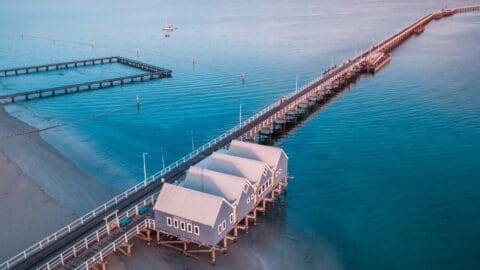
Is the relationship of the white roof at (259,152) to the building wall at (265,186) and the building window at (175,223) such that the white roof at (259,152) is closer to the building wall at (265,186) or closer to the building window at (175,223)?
the building wall at (265,186)

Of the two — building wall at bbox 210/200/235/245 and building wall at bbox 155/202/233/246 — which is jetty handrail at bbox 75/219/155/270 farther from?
building wall at bbox 210/200/235/245

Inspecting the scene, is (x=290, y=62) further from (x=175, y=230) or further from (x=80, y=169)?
(x=175, y=230)

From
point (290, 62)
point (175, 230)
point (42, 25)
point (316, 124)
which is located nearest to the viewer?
point (175, 230)

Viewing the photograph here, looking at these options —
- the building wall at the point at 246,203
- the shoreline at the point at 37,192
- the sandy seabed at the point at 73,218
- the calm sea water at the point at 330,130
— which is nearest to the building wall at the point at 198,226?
the building wall at the point at 246,203

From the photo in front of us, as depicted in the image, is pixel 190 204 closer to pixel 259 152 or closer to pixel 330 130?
pixel 259 152

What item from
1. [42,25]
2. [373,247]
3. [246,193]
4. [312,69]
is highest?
[42,25]

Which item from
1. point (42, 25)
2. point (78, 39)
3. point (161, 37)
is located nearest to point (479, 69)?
point (161, 37)

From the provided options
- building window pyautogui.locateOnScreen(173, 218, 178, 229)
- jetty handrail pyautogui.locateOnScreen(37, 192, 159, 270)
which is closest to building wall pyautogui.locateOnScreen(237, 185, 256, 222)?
building window pyautogui.locateOnScreen(173, 218, 178, 229)
